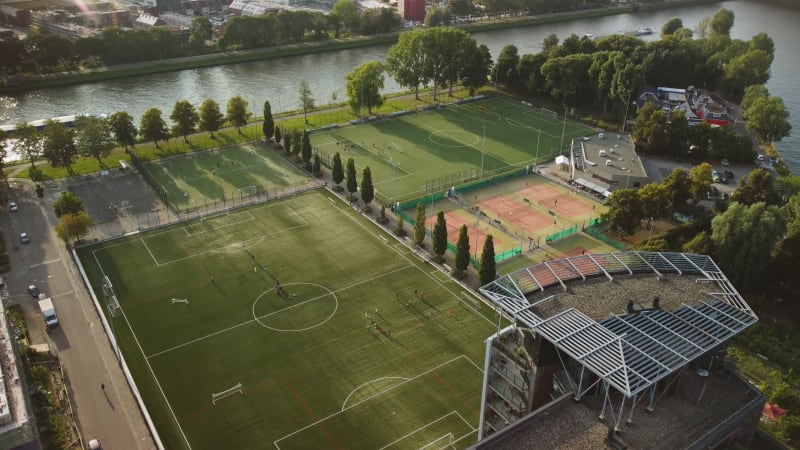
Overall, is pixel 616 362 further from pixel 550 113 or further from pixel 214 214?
pixel 550 113

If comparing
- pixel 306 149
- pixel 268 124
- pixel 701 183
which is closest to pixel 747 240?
pixel 701 183

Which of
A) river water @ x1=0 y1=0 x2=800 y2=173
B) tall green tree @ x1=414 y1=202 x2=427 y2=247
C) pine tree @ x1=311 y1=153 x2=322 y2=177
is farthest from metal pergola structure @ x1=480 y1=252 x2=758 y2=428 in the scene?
river water @ x1=0 y1=0 x2=800 y2=173

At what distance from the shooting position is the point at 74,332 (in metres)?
48.7

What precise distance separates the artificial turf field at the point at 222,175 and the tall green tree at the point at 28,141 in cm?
1274

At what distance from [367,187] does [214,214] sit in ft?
54.6

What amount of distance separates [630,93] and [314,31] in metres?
79.7

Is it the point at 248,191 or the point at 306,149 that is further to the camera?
the point at 306,149

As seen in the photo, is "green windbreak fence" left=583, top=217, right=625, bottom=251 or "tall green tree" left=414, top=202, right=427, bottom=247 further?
"green windbreak fence" left=583, top=217, right=625, bottom=251

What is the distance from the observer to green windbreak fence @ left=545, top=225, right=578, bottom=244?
204ft

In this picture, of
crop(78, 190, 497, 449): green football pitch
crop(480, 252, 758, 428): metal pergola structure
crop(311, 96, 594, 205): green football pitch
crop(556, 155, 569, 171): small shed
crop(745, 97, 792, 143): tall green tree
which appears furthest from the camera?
crop(745, 97, 792, 143): tall green tree

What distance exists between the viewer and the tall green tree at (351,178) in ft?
226

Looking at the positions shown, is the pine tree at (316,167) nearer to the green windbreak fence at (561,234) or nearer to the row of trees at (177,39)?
the green windbreak fence at (561,234)

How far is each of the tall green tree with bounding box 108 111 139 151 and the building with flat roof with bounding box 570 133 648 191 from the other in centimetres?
5614

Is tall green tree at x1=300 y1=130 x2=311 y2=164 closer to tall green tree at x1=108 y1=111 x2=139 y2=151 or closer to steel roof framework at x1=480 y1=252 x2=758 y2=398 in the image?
tall green tree at x1=108 y1=111 x2=139 y2=151
